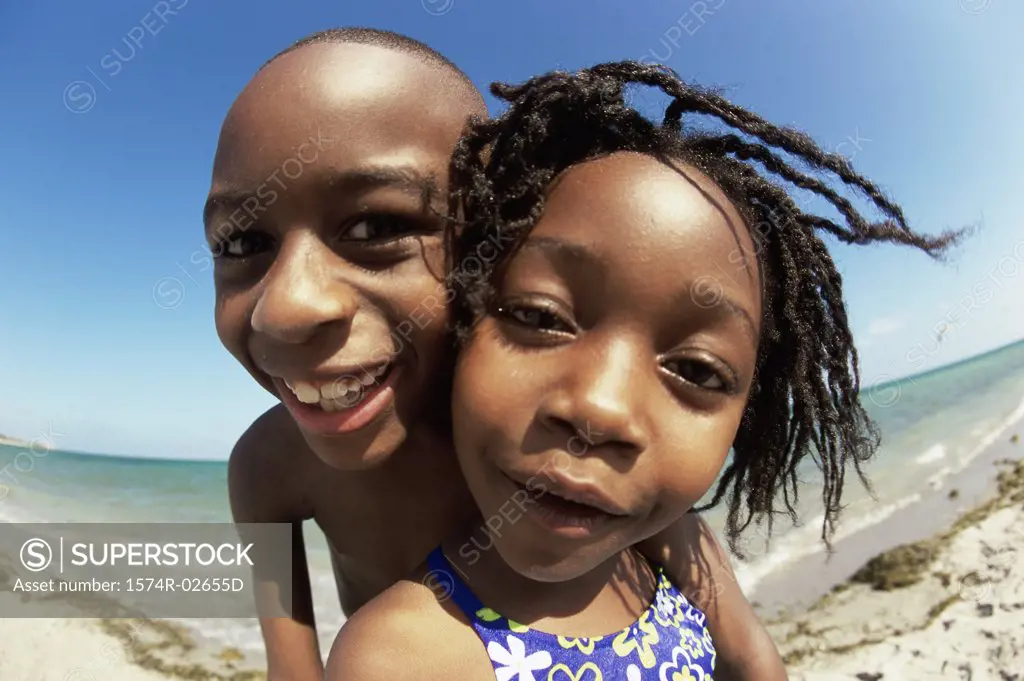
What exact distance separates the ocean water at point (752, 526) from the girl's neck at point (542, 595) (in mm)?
626

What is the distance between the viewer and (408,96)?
1086 mm

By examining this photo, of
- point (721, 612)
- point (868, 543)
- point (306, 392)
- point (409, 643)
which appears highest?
point (306, 392)

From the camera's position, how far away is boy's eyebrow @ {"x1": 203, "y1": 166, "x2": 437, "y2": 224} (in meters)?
0.99

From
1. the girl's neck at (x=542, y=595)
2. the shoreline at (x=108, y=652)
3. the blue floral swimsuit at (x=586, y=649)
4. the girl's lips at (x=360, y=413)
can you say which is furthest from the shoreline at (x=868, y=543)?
the shoreline at (x=108, y=652)

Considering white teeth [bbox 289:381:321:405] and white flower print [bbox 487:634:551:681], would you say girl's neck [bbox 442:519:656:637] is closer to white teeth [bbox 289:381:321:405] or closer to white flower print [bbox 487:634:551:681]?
white flower print [bbox 487:634:551:681]

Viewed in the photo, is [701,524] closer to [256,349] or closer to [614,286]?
[614,286]

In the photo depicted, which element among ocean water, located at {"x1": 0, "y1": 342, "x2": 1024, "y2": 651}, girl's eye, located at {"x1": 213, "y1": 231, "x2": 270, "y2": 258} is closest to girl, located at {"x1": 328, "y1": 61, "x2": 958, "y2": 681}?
girl's eye, located at {"x1": 213, "y1": 231, "x2": 270, "y2": 258}

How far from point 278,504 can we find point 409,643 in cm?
66

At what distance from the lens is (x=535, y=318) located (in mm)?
1022

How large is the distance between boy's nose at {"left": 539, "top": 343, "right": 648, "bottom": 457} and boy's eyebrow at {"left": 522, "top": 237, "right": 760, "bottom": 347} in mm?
142

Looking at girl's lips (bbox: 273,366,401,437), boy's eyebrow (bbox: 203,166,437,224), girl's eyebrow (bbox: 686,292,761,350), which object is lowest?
girl's eyebrow (bbox: 686,292,761,350)

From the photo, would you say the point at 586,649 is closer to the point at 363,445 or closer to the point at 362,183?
the point at 363,445

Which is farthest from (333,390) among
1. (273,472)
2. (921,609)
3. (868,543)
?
(868,543)

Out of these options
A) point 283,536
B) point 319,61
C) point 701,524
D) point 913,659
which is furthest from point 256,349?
point 913,659
